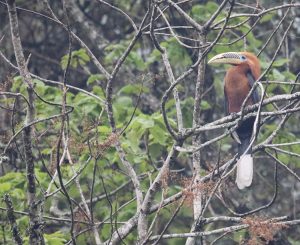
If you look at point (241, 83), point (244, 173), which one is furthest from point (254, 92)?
point (244, 173)

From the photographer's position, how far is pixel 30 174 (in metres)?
3.50

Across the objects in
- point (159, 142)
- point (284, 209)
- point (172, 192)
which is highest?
point (159, 142)

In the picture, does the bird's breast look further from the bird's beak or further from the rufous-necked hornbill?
the bird's beak

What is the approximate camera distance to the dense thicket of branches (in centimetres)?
364

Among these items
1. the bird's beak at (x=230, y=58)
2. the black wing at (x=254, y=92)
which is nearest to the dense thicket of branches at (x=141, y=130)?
the black wing at (x=254, y=92)

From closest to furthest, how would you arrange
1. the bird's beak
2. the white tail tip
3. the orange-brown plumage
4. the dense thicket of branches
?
the dense thicket of branches, the white tail tip, the bird's beak, the orange-brown plumage

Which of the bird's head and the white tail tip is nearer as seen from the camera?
the white tail tip

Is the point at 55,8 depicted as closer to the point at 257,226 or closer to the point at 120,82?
the point at 120,82

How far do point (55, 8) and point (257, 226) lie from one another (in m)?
4.44

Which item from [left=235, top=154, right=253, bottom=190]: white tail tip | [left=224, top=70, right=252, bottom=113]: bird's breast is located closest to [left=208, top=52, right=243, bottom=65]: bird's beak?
[left=224, top=70, right=252, bottom=113]: bird's breast

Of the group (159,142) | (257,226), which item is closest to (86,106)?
(159,142)

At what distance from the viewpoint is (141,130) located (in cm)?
482

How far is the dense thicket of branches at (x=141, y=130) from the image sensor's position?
364 centimetres

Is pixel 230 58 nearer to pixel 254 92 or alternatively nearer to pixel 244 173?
pixel 254 92
